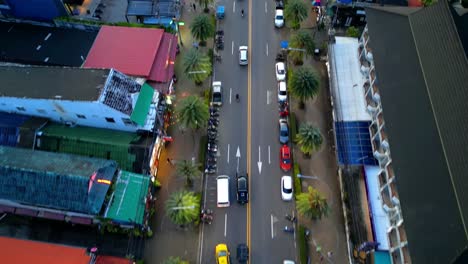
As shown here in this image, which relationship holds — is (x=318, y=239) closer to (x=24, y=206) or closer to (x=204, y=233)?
(x=204, y=233)

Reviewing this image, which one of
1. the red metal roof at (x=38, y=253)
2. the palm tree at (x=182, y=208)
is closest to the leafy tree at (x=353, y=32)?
the palm tree at (x=182, y=208)

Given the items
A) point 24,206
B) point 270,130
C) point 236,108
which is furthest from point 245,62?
point 24,206

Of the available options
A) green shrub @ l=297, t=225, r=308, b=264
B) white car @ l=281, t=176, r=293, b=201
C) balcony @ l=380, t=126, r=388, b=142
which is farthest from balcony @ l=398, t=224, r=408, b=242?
white car @ l=281, t=176, r=293, b=201

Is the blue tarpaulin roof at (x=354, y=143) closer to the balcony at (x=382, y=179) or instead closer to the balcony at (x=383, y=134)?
the balcony at (x=382, y=179)

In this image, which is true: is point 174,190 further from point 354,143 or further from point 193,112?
point 354,143

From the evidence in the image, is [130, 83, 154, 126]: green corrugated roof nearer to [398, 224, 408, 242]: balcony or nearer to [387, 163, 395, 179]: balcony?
[387, 163, 395, 179]: balcony
